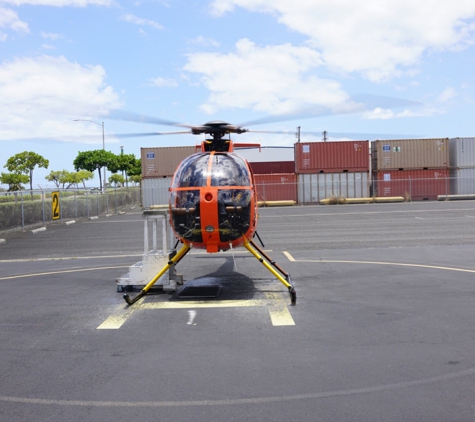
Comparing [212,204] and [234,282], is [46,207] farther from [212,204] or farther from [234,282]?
[212,204]

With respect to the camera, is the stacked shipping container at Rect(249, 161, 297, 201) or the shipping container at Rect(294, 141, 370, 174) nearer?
→ the shipping container at Rect(294, 141, 370, 174)

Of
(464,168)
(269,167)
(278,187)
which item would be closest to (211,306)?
(278,187)

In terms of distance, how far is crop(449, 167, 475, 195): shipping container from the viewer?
4209cm

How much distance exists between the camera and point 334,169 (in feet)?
138

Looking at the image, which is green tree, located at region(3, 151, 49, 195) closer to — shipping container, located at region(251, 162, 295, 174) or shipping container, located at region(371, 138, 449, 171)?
shipping container, located at region(251, 162, 295, 174)

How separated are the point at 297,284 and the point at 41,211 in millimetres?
21929

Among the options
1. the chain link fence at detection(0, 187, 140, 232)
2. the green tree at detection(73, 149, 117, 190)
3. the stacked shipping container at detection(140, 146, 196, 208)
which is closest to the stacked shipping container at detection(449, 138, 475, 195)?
the stacked shipping container at detection(140, 146, 196, 208)

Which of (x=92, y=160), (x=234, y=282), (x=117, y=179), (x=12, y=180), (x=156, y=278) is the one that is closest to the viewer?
(x=156, y=278)

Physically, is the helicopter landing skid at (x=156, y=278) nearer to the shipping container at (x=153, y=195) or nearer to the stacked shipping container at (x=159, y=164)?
the shipping container at (x=153, y=195)

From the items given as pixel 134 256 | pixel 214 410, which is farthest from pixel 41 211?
pixel 214 410

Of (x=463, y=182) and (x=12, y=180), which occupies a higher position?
(x=12, y=180)

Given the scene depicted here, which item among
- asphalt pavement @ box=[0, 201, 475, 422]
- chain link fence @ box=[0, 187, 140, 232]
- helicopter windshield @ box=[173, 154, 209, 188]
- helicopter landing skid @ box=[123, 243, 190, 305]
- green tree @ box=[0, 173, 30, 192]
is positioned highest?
green tree @ box=[0, 173, 30, 192]

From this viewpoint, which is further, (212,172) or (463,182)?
(463,182)

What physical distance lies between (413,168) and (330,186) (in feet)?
24.1
